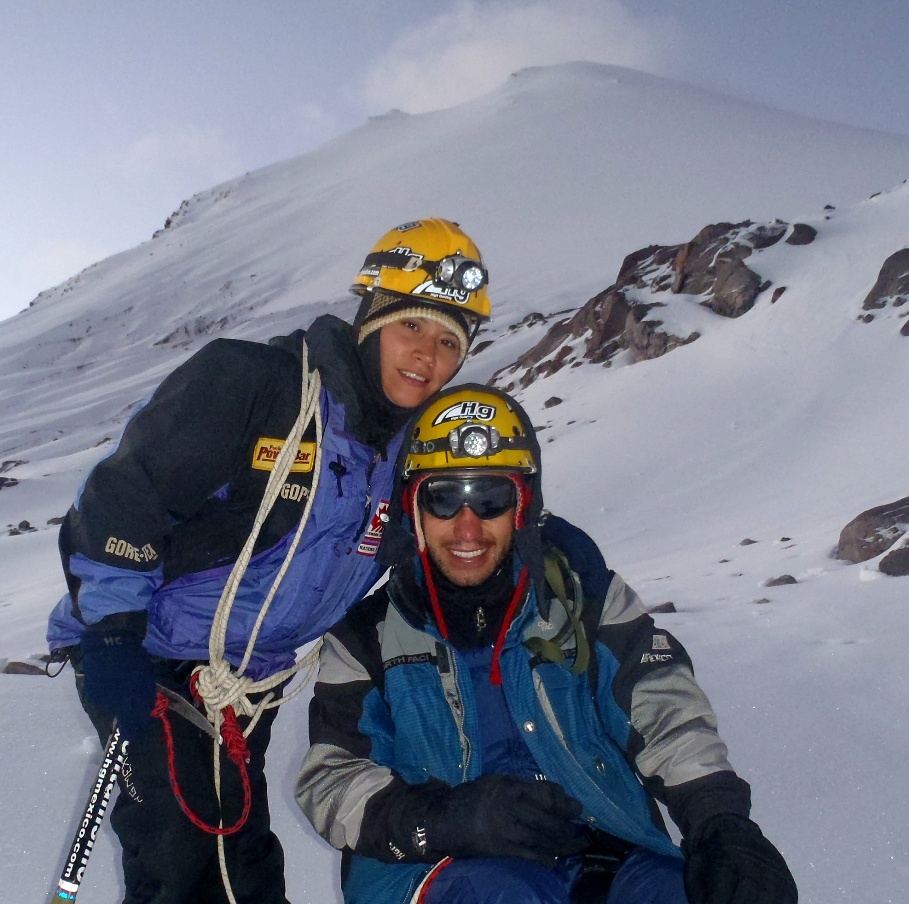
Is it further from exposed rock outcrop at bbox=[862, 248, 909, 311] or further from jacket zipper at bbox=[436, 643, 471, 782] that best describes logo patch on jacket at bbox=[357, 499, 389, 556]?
exposed rock outcrop at bbox=[862, 248, 909, 311]

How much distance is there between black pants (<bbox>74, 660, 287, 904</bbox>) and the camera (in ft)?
7.38

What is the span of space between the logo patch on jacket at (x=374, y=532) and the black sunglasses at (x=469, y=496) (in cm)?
→ 15

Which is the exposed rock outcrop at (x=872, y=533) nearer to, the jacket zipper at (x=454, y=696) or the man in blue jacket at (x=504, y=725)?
the man in blue jacket at (x=504, y=725)

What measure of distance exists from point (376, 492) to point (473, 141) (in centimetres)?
7587

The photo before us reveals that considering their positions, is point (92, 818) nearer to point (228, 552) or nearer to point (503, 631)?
point (228, 552)

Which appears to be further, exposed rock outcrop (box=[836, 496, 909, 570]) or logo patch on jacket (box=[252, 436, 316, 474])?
exposed rock outcrop (box=[836, 496, 909, 570])

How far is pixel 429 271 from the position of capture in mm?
2707

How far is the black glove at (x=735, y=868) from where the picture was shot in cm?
180

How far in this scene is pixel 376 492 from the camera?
2.53m

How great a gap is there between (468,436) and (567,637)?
67 centimetres

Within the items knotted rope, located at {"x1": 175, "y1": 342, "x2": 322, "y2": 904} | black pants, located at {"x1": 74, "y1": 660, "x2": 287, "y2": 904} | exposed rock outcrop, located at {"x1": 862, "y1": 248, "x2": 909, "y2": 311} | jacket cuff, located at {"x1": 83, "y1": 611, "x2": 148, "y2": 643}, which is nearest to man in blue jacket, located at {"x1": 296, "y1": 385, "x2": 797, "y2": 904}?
knotted rope, located at {"x1": 175, "y1": 342, "x2": 322, "y2": 904}

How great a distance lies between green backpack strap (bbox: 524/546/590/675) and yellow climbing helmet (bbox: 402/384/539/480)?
15.7 inches

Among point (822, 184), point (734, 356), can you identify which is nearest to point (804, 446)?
point (734, 356)

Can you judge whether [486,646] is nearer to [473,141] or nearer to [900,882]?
[900,882]
